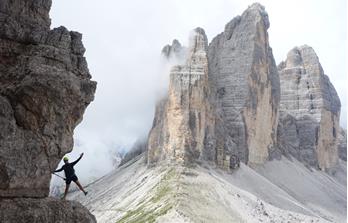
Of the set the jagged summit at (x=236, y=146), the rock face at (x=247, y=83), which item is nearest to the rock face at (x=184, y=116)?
the jagged summit at (x=236, y=146)

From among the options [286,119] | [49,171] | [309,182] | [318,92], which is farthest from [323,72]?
[49,171]

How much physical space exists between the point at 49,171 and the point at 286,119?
158 m

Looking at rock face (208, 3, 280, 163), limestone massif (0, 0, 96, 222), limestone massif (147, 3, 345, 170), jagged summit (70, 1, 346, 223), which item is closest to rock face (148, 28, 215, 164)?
limestone massif (147, 3, 345, 170)

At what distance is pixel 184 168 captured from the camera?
317 ft

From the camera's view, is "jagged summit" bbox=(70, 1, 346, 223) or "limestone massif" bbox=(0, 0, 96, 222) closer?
"limestone massif" bbox=(0, 0, 96, 222)

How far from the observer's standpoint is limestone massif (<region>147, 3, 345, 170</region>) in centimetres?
10731

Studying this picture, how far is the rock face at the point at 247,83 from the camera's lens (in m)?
134

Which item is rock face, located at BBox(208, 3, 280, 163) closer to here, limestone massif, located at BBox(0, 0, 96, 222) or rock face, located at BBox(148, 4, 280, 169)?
rock face, located at BBox(148, 4, 280, 169)

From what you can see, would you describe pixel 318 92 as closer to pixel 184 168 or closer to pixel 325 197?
pixel 325 197

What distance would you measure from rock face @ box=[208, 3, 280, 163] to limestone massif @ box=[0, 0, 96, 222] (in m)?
111

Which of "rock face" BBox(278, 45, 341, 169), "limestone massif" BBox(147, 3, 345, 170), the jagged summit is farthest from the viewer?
"rock face" BBox(278, 45, 341, 169)

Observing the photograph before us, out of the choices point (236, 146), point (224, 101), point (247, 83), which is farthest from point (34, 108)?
point (247, 83)

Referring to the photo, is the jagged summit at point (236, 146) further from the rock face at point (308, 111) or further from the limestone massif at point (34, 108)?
the limestone massif at point (34, 108)

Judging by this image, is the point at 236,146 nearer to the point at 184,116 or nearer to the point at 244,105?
the point at 244,105
